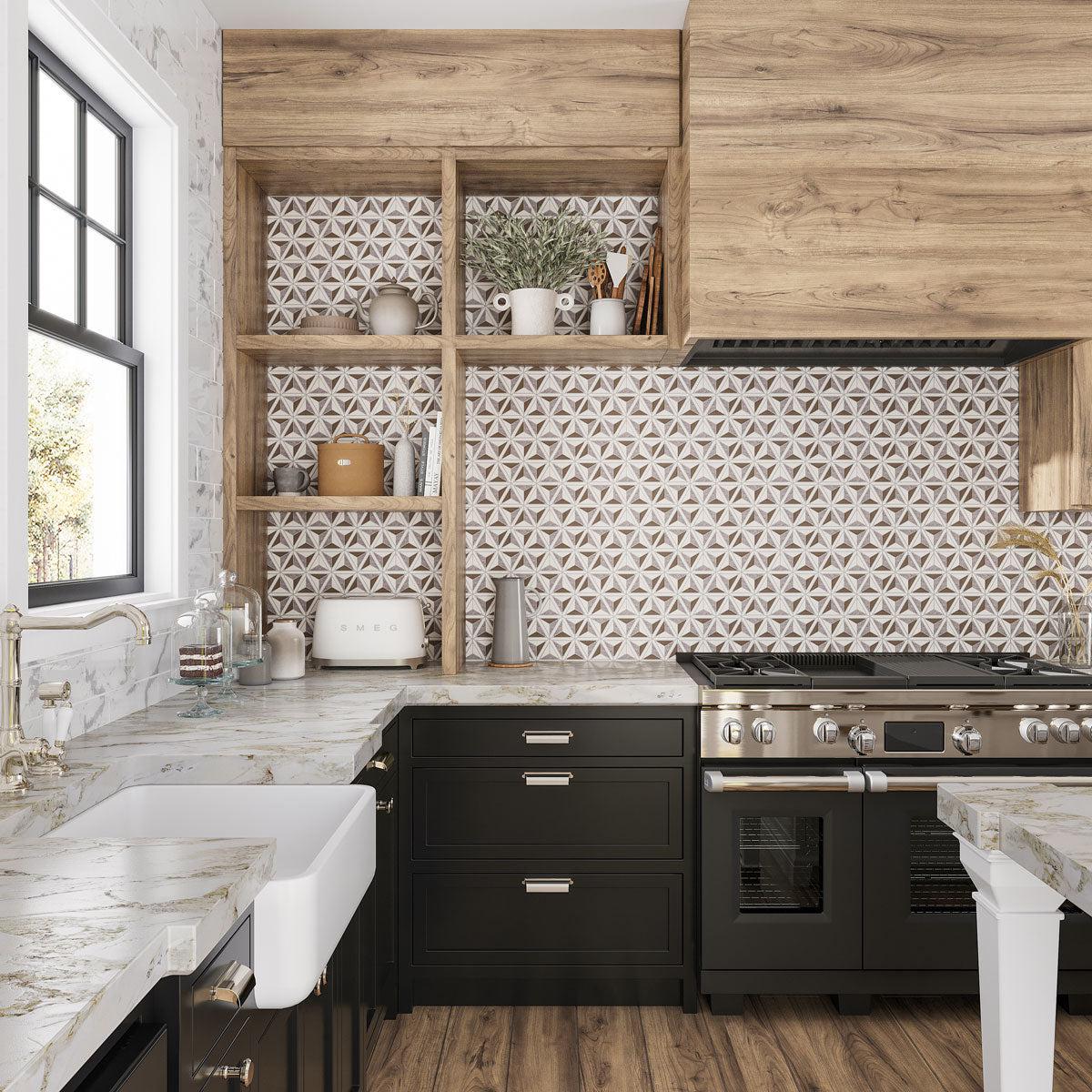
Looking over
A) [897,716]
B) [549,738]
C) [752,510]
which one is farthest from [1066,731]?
[549,738]

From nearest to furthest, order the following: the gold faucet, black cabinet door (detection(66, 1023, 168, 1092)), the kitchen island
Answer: black cabinet door (detection(66, 1023, 168, 1092)) < the kitchen island < the gold faucet

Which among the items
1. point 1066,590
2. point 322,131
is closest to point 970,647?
point 1066,590

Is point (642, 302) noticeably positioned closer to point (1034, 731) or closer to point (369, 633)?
point (369, 633)

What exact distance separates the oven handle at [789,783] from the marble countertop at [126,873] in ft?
2.90

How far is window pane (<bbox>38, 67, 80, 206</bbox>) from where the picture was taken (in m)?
2.14

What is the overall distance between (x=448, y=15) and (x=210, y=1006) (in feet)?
8.73

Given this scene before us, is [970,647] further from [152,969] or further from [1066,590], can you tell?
[152,969]

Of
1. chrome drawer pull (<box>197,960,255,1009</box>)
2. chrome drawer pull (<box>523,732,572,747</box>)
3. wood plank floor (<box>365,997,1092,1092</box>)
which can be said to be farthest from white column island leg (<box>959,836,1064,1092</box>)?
chrome drawer pull (<box>523,732,572,747</box>)

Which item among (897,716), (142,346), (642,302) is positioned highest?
(642,302)

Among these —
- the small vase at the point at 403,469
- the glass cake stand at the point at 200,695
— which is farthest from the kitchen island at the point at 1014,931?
the small vase at the point at 403,469

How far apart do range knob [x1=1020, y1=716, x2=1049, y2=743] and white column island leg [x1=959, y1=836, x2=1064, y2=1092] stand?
1243mm

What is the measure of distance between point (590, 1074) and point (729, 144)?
247 centimetres

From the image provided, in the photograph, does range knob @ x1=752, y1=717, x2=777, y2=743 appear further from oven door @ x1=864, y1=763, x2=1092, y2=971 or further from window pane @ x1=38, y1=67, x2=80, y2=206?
window pane @ x1=38, y1=67, x2=80, y2=206

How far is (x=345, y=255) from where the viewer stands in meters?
3.24
